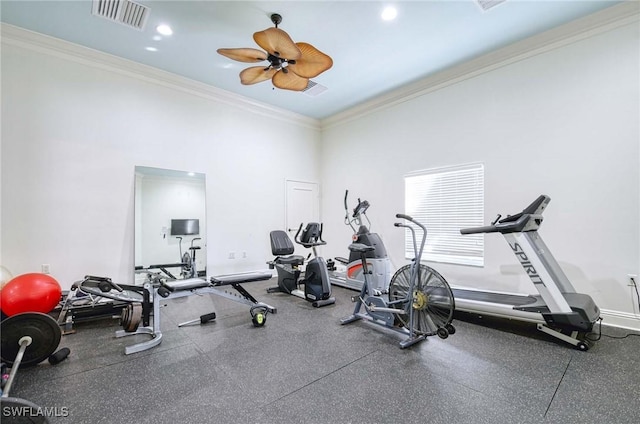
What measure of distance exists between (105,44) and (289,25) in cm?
277

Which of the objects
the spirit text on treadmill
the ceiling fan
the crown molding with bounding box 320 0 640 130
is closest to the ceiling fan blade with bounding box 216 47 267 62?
the ceiling fan

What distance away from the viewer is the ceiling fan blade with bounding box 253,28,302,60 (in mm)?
2717

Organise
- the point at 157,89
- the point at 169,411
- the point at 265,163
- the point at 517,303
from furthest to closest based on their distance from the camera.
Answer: the point at 265,163, the point at 157,89, the point at 517,303, the point at 169,411

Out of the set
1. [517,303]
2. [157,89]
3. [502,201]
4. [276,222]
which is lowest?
[517,303]

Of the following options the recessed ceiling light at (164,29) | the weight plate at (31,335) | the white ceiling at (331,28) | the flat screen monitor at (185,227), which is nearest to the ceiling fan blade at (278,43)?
the white ceiling at (331,28)

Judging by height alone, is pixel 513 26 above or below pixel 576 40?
above

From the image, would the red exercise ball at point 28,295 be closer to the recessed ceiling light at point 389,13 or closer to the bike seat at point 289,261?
the bike seat at point 289,261

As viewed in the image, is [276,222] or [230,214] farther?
[276,222]

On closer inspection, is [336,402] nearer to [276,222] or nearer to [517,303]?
[517,303]

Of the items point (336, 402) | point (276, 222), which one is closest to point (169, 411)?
point (336, 402)

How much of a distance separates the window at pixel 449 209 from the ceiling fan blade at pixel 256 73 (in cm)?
310

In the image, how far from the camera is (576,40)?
3.46 m

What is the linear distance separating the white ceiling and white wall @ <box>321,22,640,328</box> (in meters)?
0.56

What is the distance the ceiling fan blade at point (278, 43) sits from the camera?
2.72m
